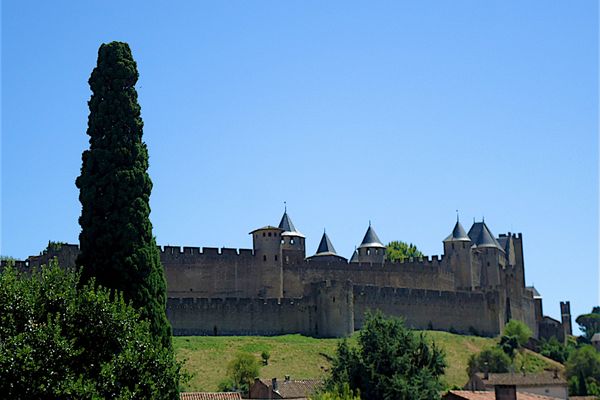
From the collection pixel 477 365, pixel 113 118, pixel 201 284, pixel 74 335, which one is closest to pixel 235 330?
pixel 201 284

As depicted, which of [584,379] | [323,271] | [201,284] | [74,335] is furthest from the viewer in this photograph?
[323,271]

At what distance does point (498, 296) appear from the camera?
78312mm

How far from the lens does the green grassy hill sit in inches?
2210

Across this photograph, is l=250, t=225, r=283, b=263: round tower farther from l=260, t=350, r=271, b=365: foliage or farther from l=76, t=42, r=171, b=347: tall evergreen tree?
l=76, t=42, r=171, b=347: tall evergreen tree

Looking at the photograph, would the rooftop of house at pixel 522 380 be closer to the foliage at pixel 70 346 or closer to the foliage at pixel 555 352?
the foliage at pixel 555 352

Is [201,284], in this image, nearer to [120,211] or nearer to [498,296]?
[498,296]

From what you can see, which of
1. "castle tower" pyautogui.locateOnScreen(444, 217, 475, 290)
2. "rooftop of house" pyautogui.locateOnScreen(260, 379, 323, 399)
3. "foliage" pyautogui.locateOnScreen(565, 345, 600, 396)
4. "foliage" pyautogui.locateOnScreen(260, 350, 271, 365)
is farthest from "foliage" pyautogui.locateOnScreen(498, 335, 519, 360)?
"rooftop of house" pyautogui.locateOnScreen(260, 379, 323, 399)

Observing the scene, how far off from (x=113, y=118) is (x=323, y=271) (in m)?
49.6

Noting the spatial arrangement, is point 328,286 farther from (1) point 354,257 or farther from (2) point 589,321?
(2) point 589,321

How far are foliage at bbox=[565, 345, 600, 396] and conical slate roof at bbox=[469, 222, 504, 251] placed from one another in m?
14.4

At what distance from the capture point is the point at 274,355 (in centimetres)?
6069

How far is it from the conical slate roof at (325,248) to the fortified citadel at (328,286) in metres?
0.08

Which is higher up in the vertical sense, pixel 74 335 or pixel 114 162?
pixel 114 162

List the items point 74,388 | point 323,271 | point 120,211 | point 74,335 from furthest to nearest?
point 323,271
point 120,211
point 74,335
point 74,388
